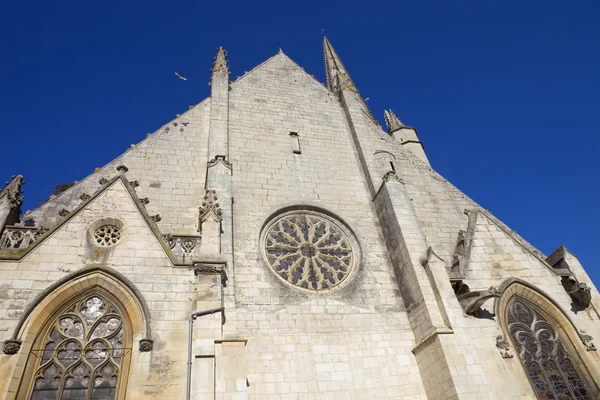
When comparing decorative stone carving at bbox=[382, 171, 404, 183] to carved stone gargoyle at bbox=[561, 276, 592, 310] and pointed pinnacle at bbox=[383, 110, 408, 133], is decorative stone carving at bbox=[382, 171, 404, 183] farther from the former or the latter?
pointed pinnacle at bbox=[383, 110, 408, 133]

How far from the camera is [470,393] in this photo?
8172mm

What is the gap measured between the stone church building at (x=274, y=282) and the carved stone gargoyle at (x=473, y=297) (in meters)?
0.06

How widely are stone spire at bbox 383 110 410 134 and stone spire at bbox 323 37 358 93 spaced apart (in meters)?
2.47

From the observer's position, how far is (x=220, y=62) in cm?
1622

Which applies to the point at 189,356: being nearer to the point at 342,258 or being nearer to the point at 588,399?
the point at 342,258

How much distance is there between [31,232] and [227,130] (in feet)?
21.6

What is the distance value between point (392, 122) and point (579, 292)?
38.3 feet

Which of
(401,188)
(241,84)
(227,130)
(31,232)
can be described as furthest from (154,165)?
(401,188)

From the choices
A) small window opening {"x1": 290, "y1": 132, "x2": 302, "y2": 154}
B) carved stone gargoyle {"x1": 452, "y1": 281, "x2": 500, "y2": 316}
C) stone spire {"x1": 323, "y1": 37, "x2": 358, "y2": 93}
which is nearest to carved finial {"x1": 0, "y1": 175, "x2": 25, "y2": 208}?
small window opening {"x1": 290, "y1": 132, "x2": 302, "y2": 154}

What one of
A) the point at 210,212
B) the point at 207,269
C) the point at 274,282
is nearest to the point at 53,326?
the point at 207,269

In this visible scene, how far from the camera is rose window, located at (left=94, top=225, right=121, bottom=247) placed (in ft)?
27.5

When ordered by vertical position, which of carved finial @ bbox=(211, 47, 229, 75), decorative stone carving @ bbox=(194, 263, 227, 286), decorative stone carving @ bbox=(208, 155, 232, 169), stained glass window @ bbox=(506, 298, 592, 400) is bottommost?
stained glass window @ bbox=(506, 298, 592, 400)

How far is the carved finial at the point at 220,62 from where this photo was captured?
52.2 feet

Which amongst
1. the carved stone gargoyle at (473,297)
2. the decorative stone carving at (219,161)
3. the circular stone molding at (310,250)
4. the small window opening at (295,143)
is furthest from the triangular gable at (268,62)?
the carved stone gargoyle at (473,297)
